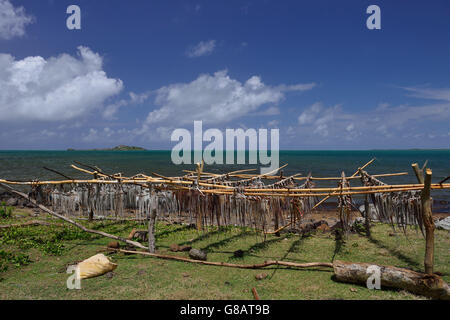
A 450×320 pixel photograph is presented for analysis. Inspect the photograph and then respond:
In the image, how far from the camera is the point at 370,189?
6.14 metres

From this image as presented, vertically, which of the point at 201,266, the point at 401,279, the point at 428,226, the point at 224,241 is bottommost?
the point at 224,241

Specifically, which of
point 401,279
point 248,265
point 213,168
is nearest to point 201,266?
point 248,265

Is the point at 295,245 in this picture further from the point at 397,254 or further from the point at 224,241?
the point at 397,254

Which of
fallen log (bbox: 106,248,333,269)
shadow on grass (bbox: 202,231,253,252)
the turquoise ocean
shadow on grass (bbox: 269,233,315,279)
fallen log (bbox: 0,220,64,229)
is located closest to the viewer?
fallen log (bbox: 106,248,333,269)

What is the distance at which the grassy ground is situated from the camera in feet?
17.7

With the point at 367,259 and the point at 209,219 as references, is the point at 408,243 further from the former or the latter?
the point at 209,219

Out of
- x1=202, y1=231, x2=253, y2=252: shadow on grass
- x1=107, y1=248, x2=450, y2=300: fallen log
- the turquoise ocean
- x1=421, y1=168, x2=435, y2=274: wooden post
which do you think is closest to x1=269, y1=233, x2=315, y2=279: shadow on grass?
x1=107, y1=248, x2=450, y2=300: fallen log

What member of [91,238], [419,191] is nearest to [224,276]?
[419,191]

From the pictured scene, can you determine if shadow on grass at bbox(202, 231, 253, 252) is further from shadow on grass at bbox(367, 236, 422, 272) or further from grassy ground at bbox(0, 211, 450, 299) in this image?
shadow on grass at bbox(367, 236, 422, 272)

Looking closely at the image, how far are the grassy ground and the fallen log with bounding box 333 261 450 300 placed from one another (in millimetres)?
162

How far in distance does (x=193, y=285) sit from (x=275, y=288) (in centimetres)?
182

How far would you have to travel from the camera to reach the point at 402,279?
17.4ft

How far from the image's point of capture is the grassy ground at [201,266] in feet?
17.7

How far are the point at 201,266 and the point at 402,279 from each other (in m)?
4.62
